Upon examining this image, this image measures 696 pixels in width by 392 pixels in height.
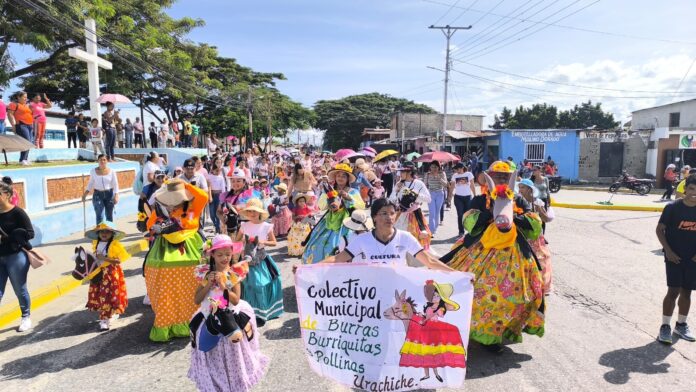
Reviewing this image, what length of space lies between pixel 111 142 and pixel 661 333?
16.2 metres

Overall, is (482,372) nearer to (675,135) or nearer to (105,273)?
(105,273)

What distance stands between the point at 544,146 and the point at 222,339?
2819 centimetres

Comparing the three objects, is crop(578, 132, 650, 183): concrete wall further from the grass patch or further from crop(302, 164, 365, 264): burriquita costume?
the grass patch

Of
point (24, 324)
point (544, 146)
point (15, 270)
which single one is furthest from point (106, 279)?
point (544, 146)

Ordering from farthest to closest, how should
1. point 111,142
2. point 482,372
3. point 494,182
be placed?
point 111,142, point 494,182, point 482,372

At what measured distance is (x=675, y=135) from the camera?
82.8ft

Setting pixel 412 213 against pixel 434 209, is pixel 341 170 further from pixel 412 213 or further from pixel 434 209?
pixel 434 209

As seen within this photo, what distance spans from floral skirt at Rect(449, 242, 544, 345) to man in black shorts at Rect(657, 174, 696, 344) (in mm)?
1576

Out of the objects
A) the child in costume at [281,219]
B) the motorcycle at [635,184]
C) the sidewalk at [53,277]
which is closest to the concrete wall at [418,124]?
the motorcycle at [635,184]


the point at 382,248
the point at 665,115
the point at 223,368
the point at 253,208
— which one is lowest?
the point at 223,368

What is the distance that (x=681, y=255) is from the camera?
15.6ft

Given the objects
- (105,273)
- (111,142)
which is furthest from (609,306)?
(111,142)

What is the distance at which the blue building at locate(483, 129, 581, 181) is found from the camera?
2766 centimetres

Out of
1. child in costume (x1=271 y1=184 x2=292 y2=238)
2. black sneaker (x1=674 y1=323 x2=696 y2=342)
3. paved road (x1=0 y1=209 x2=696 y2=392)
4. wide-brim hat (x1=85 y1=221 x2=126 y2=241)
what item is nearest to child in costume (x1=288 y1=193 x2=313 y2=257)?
child in costume (x1=271 y1=184 x2=292 y2=238)
